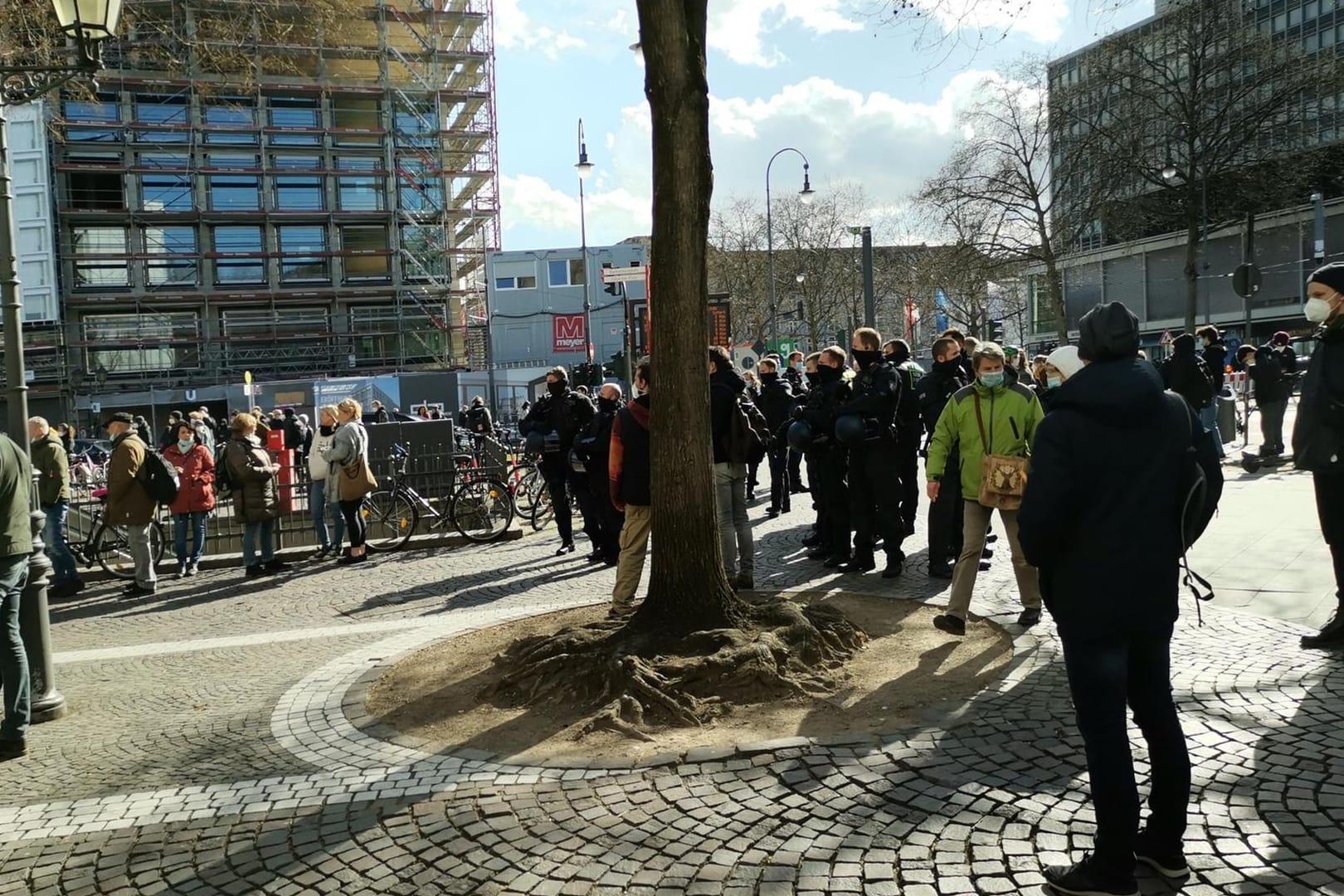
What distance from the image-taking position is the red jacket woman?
1136 centimetres

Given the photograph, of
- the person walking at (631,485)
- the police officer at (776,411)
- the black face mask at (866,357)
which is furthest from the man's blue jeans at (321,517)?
the black face mask at (866,357)

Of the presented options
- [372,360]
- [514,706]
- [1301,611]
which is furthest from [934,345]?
[372,360]

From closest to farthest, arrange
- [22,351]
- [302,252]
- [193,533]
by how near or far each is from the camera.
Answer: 1. [22,351]
2. [193,533]
3. [302,252]

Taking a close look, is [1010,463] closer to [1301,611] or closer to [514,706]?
[1301,611]

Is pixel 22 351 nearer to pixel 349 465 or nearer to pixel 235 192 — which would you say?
pixel 349 465

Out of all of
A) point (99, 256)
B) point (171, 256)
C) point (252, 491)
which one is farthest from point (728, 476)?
point (99, 256)

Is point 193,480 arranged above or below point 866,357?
below

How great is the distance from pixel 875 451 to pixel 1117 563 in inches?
210

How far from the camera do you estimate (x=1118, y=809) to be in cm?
312

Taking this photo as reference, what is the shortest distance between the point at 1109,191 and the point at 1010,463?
3451 centimetres

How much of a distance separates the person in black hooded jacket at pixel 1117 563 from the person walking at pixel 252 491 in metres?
9.69

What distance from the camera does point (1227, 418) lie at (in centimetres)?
1816

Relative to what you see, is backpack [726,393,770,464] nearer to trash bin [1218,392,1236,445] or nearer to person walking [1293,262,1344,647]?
person walking [1293,262,1344,647]

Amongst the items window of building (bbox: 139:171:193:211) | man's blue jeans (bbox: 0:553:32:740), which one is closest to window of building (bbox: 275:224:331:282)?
window of building (bbox: 139:171:193:211)
